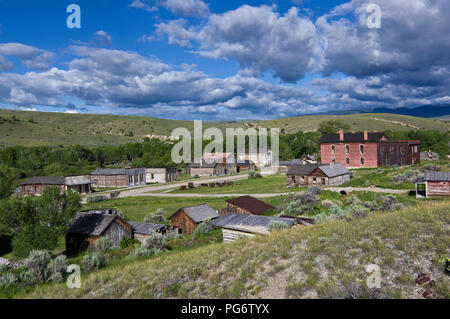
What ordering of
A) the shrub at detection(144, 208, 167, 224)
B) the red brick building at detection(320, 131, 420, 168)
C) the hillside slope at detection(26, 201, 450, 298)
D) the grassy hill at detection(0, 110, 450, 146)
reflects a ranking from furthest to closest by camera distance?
the grassy hill at detection(0, 110, 450, 146) → the red brick building at detection(320, 131, 420, 168) → the shrub at detection(144, 208, 167, 224) → the hillside slope at detection(26, 201, 450, 298)

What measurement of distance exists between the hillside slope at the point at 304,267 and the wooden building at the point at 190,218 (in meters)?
12.5

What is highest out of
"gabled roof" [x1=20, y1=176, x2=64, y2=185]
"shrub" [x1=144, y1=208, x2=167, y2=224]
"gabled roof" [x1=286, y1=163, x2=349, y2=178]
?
"gabled roof" [x1=286, y1=163, x2=349, y2=178]

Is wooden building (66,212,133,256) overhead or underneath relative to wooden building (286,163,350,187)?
underneath

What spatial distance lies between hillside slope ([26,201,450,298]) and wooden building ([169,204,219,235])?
494 inches

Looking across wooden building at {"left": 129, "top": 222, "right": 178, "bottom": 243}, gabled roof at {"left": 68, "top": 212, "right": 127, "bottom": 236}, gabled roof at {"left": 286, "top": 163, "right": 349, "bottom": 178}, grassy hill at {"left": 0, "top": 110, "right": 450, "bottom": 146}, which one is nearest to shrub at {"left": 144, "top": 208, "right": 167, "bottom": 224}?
wooden building at {"left": 129, "top": 222, "right": 178, "bottom": 243}

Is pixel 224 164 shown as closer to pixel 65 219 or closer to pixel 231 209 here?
pixel 231 209

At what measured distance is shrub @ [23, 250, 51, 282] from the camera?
1303cm

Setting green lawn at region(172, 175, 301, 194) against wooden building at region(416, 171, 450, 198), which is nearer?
wooden building at region(416, 171, 450, 198)

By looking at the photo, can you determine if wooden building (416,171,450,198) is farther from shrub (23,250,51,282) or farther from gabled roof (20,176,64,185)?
gabled roof (20,176,64,185)

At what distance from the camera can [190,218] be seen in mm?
25750

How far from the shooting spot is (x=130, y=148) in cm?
11688

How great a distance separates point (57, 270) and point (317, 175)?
4087 cm

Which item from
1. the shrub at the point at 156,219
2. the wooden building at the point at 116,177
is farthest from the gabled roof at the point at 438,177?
the wooden building at the point at 116,177
